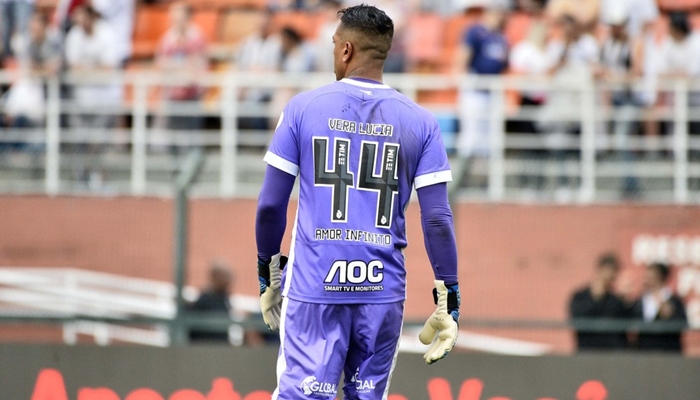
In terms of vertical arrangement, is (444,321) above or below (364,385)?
above

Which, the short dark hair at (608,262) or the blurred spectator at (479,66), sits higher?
the blurred spectator at (479,66)

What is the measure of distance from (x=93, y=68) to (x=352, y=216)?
Answer: 8.44m

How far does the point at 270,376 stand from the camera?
7852 millimetres

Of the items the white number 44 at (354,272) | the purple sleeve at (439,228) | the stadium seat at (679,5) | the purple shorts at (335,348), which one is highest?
the stadium seat at (679,5)

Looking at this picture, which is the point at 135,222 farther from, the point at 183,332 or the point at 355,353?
the point at 355,353

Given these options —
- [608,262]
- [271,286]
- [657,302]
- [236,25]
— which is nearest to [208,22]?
[236,25]

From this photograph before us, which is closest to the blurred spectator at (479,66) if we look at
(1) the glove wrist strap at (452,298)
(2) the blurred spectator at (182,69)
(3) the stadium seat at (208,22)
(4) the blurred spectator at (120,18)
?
(2) the blurred spectator at (182,69)

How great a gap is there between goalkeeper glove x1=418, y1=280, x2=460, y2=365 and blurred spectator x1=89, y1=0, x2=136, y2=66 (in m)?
9.00

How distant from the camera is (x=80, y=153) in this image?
11.2m

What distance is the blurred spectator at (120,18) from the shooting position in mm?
13555

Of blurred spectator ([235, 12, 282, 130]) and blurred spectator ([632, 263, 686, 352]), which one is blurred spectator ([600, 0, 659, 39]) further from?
blurred spectator ([632, 263, 686, 352])

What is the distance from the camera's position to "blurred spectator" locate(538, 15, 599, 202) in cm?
1194

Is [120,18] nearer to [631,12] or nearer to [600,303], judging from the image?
[631,12]

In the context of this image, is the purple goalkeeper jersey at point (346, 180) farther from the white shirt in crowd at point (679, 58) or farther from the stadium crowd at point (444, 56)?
the white shirt in crowd at point (679, 58)
